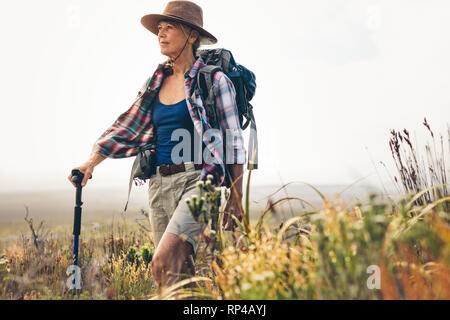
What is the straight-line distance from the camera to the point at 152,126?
162 inches

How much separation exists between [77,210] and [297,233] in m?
1.99

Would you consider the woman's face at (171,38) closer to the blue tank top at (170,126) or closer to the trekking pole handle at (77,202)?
the blue tank top at (170,126)

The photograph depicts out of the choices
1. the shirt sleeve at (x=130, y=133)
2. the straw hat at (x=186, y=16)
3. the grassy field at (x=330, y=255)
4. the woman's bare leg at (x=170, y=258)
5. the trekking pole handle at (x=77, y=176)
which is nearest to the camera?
the grassy field at (x=330, y=255)

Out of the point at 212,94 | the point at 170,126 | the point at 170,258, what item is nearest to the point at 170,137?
the point at 170,126

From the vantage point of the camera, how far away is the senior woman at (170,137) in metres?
3.12

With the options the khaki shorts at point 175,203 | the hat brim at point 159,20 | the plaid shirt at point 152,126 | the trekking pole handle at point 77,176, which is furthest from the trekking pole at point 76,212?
the hat brim at point 159,20

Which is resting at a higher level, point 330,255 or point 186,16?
point 186,16

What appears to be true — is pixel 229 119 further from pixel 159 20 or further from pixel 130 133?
pixel 159 20

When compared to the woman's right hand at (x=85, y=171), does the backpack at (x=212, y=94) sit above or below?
above

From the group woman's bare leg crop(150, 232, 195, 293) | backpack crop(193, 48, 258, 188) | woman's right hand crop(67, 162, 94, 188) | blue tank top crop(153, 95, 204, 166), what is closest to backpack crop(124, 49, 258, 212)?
backpack crop(193, 48, 258, 188)

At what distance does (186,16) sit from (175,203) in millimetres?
1735

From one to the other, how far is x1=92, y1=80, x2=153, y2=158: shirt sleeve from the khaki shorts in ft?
1.91

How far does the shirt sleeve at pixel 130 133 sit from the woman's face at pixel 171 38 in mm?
543
